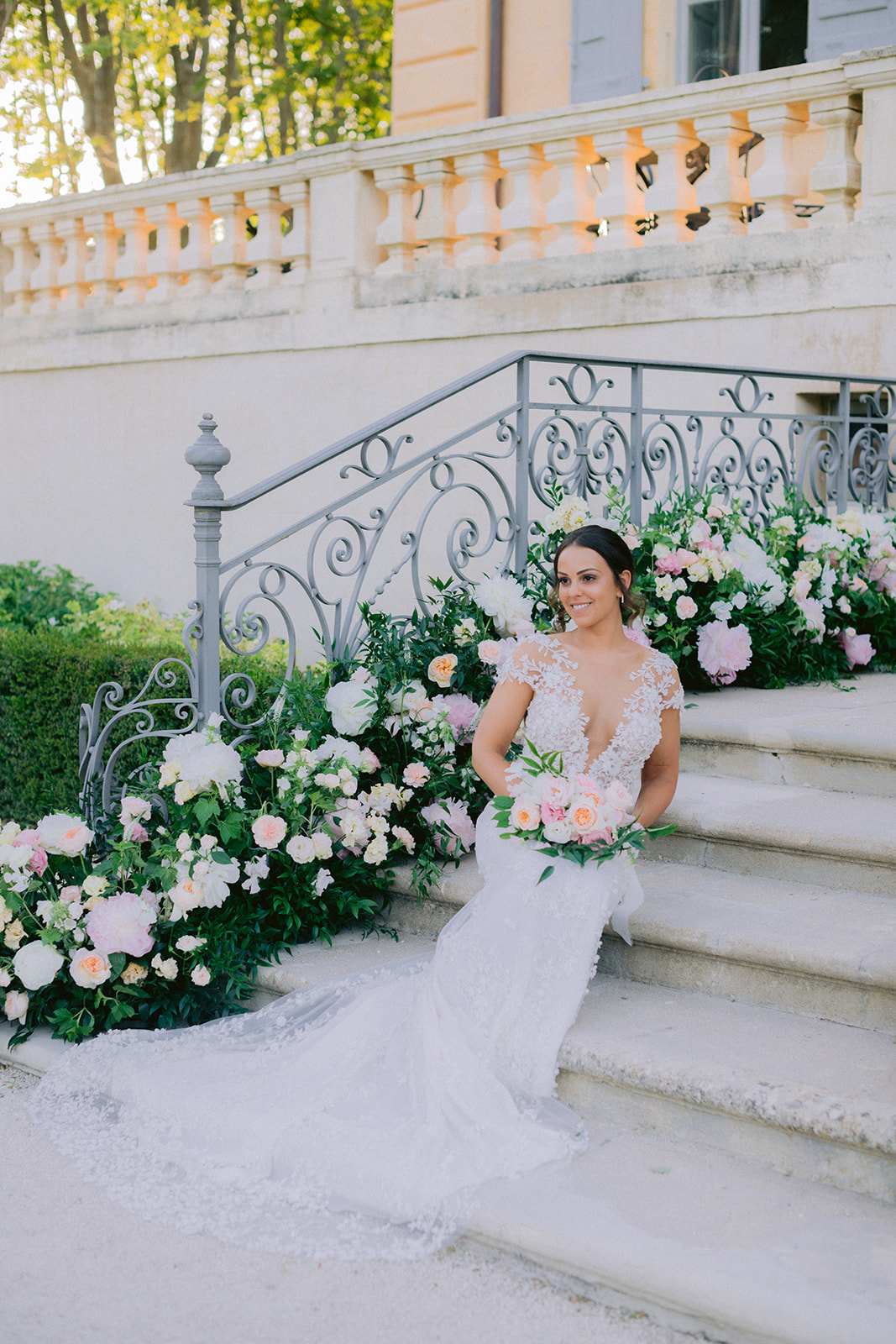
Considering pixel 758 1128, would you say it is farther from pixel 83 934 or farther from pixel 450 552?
pixel 450 552

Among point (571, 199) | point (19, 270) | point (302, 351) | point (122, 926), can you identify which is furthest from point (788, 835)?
point (19, 270)

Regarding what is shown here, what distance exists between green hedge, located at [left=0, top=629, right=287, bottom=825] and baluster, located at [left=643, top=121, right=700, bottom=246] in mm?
3115

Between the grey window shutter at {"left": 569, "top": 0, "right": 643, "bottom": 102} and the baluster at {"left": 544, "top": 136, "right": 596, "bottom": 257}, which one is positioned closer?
the baluster at {"left": 544, "top": 136, "right": 596, "bottom": 257}

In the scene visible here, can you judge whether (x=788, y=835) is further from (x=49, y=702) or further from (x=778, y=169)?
(x=778, y=169)

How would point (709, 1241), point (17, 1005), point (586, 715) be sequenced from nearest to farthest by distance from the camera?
point (709, 1241) → point (586, 715) → point (17, 1005)

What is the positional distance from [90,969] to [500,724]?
4.41 ft

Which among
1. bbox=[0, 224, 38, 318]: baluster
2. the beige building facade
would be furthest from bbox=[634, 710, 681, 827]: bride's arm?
bbox=[0, 224, 38, 318]: baluster

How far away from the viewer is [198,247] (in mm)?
9461

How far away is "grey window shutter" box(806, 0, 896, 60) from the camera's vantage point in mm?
8070

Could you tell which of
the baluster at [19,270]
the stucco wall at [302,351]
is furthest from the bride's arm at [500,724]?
the baluster at [19,270]

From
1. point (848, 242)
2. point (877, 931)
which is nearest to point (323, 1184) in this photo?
point (877, 931)

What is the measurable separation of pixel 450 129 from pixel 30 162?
12758 millimetres

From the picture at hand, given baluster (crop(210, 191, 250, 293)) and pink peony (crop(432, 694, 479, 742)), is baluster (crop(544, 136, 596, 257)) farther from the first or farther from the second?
pink peony (crop(432, 694, 479, 742))

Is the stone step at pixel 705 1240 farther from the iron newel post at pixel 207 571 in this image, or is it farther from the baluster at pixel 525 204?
the baluster at pixel 525 204
